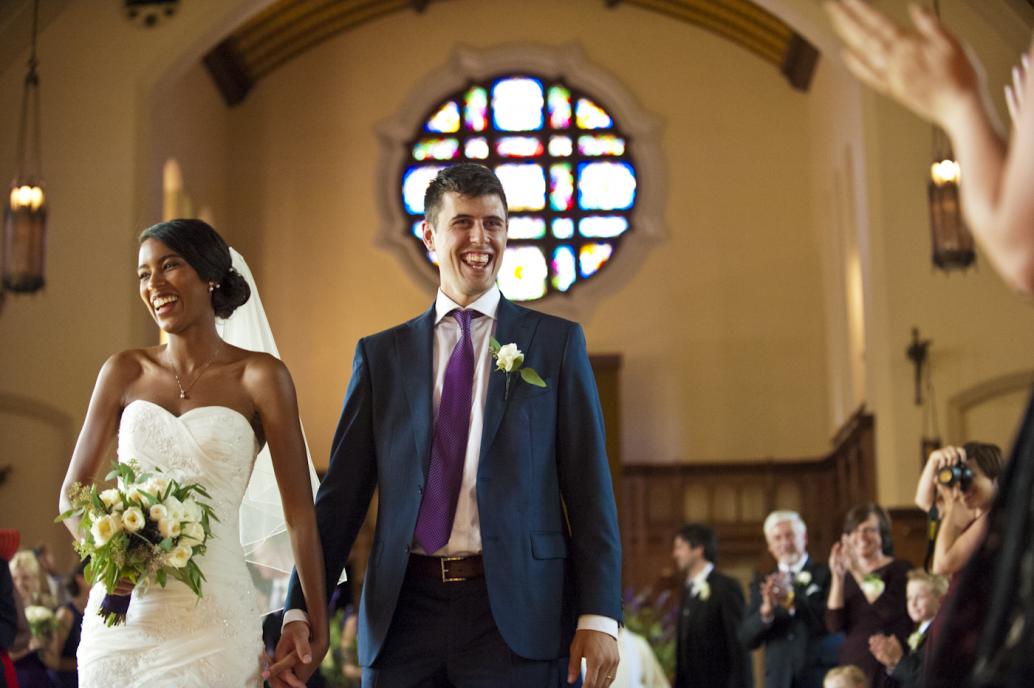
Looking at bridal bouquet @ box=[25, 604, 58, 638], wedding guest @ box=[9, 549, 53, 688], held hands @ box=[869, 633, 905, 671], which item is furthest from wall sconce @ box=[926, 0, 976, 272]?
bridal bouquet @ box=[25, 604, 58, 638]

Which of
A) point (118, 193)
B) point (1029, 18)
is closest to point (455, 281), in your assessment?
point (1029, 18)

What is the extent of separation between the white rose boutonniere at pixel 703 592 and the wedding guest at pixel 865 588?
170cm

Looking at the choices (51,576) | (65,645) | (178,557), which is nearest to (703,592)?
(65,645)

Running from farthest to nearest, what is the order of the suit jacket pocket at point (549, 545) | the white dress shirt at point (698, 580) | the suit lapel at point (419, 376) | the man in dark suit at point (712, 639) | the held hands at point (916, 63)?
the white dress shirt at point (698, 580) → the man in dark suit at point (712, 639) → the suit lapel at point (419, 376) → the suit jacket pocket at point (549, 545) → the held hands at point (916, 63)

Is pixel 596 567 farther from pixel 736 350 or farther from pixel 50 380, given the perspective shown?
pixel 736 350

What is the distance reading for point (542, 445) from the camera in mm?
3410

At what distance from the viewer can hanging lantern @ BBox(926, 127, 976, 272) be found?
10.3m

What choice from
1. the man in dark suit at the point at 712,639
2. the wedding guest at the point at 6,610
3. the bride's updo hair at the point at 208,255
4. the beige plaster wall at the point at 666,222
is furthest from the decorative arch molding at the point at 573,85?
the bride's updo hair at the point at 208,255

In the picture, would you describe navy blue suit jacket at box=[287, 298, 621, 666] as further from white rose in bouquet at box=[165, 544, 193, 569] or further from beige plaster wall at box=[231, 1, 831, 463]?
beige plaster wall at box=[231, 1, 831, 463]

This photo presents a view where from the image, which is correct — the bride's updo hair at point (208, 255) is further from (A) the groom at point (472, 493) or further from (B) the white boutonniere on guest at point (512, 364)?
(B) the white boutonniere on guest at point (512, 364)

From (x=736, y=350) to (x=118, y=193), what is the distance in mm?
6911

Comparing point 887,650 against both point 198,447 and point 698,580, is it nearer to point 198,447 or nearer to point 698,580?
point 698,580

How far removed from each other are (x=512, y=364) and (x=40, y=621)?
3.97 meters

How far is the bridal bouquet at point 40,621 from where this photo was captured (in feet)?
21.3
